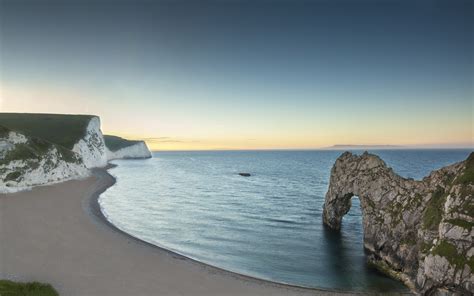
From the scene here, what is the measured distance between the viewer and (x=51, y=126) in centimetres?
13425

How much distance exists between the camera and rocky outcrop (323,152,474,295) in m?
20.0

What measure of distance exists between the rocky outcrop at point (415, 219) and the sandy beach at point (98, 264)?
7.38 m

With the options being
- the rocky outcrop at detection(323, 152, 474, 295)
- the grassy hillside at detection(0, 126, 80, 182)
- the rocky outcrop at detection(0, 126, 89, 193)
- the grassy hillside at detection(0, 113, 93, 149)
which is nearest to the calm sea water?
the rocky outcrop at detection(323, 152, 474, 295)

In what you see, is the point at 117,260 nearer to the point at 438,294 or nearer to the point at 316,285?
the point at 316,285

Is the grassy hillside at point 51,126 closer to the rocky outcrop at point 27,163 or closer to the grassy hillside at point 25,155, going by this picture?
the rocky outcrop at point 27,163

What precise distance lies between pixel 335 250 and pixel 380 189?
8422mm

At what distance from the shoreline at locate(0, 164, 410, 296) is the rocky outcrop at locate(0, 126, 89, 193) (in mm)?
19857

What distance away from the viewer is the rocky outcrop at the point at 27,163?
57.7 meters

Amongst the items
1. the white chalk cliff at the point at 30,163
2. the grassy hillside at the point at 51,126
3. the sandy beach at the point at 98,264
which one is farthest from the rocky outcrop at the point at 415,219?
the grassy hillside at the point at 51,126

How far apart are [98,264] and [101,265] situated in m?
0.36

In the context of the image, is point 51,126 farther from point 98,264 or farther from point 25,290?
point 25,290

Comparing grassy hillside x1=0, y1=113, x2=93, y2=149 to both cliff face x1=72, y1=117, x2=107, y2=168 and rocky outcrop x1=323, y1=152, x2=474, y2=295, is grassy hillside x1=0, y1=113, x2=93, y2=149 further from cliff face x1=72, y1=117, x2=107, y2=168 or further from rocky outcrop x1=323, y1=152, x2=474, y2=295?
rocky outcrop x1=323, y1=152, x2=474, y2=295

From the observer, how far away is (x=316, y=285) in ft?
85.4

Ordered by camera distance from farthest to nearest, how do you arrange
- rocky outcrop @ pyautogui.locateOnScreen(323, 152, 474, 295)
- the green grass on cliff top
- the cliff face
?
1. the cliff face
2. rocky outcrop @ pyautogui.locateOnScreen(323, 152, 474, 295)
3. the green grass on cliff top
